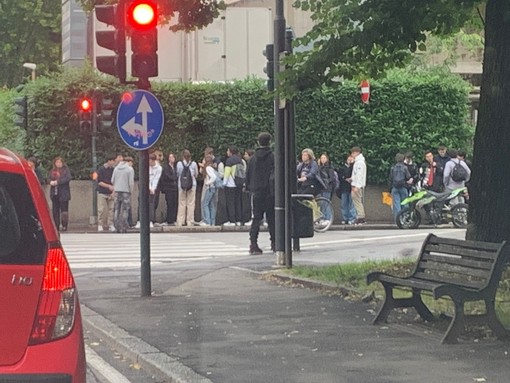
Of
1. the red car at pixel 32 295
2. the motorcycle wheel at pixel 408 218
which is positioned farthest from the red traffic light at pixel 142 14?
the motorcycle wheel at pixel 408 218

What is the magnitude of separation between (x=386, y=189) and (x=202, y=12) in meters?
11.1

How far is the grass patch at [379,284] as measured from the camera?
10055 mm

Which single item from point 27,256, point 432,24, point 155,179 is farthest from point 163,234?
point 27,256

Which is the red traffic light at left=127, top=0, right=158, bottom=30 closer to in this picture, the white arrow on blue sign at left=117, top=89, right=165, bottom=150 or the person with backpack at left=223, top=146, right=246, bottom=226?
the white arrow on blue sign at left=117, top=89, right=165, bottom=150

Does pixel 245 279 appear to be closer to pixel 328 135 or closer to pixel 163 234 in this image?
pixel 163 234

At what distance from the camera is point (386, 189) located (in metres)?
29.1

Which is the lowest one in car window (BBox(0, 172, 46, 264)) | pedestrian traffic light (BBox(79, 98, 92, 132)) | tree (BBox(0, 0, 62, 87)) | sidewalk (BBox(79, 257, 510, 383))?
sidewalk (BBox(79, 257, 510, 383))

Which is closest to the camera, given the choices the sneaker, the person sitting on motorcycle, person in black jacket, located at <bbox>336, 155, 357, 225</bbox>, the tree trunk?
the tree trunk

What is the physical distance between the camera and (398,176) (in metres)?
26.8

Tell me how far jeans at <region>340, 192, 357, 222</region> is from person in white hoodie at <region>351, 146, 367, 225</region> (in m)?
0.10

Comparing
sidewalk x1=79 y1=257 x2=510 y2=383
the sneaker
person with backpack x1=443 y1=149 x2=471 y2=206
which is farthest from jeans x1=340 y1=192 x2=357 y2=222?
sidewalk x1=79 y1=257 x2=510 y2=383

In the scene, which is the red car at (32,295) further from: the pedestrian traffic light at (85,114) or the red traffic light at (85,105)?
the red traffic light at (85,105)

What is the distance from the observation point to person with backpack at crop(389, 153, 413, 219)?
87.9 ft

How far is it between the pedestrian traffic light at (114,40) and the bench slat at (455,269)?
4392 millimetres
